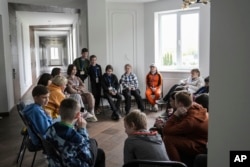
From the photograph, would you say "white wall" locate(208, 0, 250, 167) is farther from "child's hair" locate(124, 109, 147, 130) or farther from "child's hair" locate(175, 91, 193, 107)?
"child's hair" locate(175, 91, 193, 107)

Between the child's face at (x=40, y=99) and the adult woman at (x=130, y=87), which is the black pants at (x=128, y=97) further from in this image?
the child's face at (x=40, y=99)

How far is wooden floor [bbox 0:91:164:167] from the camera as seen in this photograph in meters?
3.35

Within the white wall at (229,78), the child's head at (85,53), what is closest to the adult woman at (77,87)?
the child's head at (85,53)

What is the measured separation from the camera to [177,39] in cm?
699

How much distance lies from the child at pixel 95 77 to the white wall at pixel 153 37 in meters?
1.66

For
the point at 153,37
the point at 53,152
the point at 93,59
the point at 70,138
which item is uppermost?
the point at 153,37

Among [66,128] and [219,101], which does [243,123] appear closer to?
[219,101]

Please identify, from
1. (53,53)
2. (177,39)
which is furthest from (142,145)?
(53,53)

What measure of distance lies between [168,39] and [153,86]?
1550 millimetres

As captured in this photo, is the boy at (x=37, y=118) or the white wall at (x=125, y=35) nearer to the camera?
the boy at (x=37, y=118)

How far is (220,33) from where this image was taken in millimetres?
1066

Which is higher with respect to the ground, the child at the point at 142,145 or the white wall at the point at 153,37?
the white wall at the point at 153,37

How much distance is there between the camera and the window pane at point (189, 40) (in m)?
6.67

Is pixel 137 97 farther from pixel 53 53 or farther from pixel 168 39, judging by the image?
pixel 53 53
